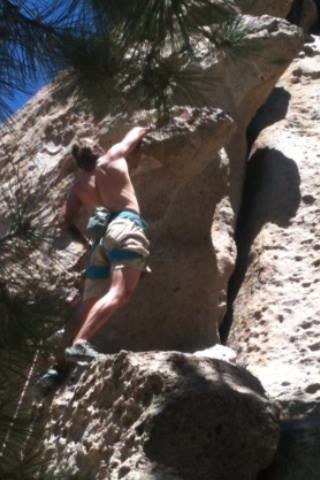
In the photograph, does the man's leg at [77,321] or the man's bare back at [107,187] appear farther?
the man's bare back at [107,187]

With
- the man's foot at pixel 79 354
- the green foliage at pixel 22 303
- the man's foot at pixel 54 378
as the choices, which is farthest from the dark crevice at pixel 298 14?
the green foliage at pixel 22 303

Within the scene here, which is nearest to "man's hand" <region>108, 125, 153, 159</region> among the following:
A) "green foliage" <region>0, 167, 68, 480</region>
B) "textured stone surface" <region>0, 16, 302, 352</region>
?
"textured stone surface" <region>0, 16, 302, 352</region>

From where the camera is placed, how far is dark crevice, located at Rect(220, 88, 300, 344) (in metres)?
7.82

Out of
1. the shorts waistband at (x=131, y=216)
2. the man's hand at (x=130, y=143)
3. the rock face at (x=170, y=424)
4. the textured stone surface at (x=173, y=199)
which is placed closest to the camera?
the rock face at (x=170, y=424)

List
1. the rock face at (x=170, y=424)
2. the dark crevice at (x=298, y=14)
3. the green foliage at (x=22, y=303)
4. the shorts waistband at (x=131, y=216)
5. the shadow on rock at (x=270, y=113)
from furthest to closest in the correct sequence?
the dark crevice at (x=298, y=14) → the shadow on rock at (x=270, y=113) → the shorts waistband at (x=131, y=216) → the rock face at (x=170, y=424) → the green foliage at (x=22, y=303)

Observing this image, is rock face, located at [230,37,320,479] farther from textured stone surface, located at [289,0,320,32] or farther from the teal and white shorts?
textured stone surface, located at [289,0,320,32]

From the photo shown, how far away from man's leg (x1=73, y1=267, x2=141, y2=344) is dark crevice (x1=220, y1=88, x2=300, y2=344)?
1.46 metres

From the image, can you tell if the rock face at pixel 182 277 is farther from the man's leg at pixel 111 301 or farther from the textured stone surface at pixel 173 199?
the man's leg at pixel 111 301

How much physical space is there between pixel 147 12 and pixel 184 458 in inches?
68.0

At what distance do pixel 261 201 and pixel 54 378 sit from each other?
2.96 metres

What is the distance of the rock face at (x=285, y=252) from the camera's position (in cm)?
668

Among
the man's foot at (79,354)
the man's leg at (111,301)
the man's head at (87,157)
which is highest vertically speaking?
the man's head at (87,157)

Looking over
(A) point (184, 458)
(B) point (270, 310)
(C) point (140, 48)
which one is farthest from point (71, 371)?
(B) point (270, 310)

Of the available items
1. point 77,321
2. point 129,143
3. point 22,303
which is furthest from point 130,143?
point 22,303
